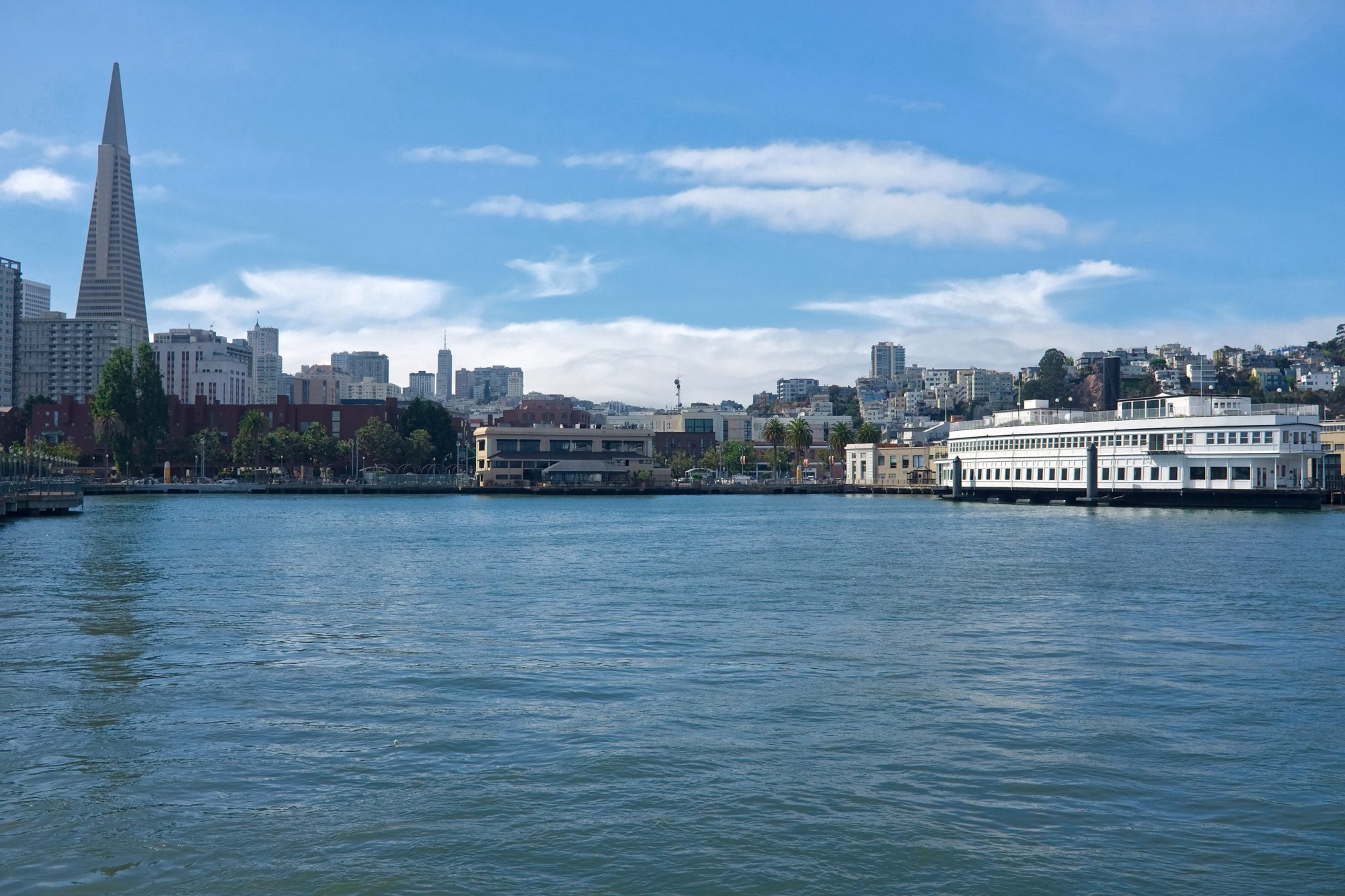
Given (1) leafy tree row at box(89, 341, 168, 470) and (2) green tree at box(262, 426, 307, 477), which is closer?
(1) leafy tree row at box(89, 341, 168, 470)

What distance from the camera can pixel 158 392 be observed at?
126 metres

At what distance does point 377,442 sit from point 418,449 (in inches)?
227

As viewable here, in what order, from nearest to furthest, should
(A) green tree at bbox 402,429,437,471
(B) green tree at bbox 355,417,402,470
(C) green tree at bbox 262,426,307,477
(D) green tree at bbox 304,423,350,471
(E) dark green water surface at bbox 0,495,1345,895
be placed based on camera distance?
(E) dark green water surface at bbox 0,495,1345,895 < (C) green tree at bbox 262,426,307,477 < (D) green tree at bbox 304,423,350,471 < (B) green tree at bbox 355,417,402,470 < (A) green tree at bbox 402,429,437,471

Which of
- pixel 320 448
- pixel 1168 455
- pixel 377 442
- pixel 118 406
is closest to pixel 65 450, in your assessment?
pixel 118 406

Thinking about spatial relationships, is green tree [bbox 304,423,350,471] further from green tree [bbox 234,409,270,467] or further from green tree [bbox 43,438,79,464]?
green tree [bbox 43,438,79,464]

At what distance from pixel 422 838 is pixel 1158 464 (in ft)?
293

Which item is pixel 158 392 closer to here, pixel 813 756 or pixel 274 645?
pixel 274 645

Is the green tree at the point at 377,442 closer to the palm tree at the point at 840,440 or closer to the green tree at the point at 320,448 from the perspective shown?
the green tree at the point at 320,448

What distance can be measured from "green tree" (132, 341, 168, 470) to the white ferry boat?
91411 mm

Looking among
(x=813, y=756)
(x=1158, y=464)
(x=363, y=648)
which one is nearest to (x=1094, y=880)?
(x=813, y=756)

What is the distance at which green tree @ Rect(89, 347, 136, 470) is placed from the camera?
123750mm

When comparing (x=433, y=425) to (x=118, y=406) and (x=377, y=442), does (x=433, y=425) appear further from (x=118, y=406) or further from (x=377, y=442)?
(x=118, y=406)

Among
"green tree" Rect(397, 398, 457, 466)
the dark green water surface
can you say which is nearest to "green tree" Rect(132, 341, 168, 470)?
"green tree" Rect(397, 398, 457, 466)

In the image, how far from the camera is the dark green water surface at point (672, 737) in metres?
11.0
